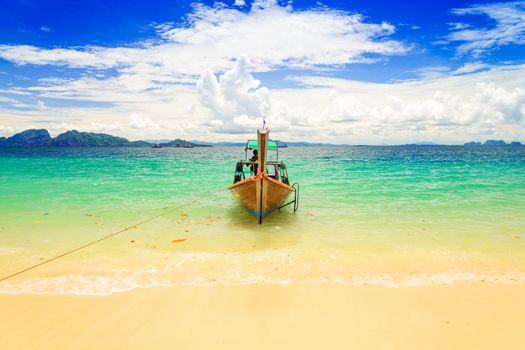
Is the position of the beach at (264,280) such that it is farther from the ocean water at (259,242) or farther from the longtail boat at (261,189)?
the longtail boat at (261,189)

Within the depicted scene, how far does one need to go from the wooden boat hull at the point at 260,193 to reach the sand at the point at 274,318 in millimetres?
5325

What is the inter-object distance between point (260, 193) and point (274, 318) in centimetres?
656

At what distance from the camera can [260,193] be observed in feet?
38.5

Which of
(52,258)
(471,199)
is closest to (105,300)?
(52,258)

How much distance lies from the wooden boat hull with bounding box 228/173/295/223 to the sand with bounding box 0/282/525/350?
5.33 m

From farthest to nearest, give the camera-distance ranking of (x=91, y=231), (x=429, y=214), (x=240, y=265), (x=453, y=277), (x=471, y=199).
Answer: (x=471, y=199) → (x=429, y=214) → (x=91, y=231) → (x=240, y=265) → (x=453, y=277)

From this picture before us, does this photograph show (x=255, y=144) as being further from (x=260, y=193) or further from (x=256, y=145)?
(x=260, y=193)

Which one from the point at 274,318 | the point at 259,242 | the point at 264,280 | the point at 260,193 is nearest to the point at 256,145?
the point at 260,193

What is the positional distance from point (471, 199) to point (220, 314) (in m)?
15.7

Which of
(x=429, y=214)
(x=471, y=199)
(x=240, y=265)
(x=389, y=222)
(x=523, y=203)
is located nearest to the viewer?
(x=240, y=265)

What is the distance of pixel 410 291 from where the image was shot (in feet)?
20.8

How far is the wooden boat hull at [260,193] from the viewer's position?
37.9 ft

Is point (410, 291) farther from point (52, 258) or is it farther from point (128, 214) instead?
point (128, 214)

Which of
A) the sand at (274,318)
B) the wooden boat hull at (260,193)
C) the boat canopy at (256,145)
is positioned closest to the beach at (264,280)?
the sand at (274,318)
